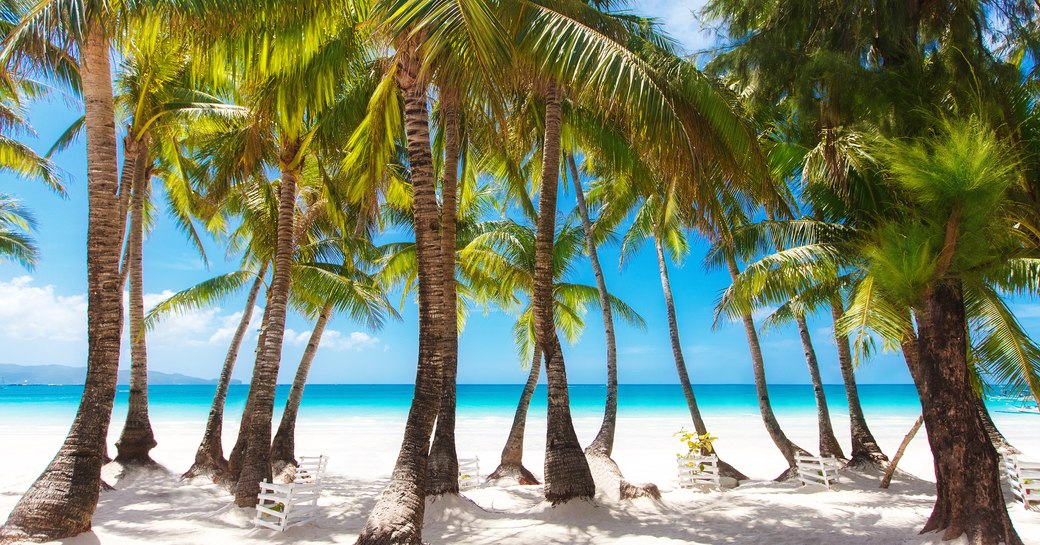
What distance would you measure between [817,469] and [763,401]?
2433 mm

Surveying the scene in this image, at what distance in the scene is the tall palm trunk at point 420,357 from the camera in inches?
239

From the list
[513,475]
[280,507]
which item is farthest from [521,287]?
[280,507]

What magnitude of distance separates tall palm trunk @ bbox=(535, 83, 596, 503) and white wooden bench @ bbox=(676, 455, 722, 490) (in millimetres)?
3474

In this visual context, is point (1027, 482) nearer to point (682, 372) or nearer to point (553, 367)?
point (682, 372)

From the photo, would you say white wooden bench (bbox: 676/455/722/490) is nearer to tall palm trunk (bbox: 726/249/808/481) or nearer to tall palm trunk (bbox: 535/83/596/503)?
tall palm trunk (bbox: 726/249/808/481)

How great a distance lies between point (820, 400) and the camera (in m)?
13.0

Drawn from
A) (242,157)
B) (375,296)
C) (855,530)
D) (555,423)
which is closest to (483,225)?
(375,296)

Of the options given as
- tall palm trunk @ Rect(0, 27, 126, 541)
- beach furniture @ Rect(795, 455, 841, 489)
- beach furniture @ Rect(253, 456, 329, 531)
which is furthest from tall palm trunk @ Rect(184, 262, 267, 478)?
beach furniture @ Rect(795, 455, 841, 489)

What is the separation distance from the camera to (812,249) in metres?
8.52

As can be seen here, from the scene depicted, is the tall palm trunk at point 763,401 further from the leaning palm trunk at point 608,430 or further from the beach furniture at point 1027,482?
the beach furniture at point 1027,482

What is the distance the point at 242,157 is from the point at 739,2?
804 cm

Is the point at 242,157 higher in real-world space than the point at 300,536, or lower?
higher

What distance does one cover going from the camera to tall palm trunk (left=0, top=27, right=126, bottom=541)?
6426 mm

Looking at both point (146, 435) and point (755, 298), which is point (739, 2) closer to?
point (755, 298)
